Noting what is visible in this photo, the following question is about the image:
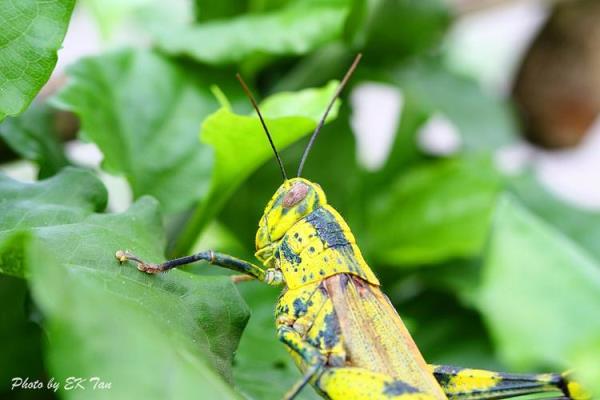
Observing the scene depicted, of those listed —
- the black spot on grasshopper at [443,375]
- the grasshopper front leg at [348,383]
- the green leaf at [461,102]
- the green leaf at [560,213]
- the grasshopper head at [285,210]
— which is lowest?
the grasshopper front leg at [348,383]

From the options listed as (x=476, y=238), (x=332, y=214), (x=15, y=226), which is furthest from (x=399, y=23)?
(x=15, y=226)

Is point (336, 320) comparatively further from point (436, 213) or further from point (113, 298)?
point (436, 213)

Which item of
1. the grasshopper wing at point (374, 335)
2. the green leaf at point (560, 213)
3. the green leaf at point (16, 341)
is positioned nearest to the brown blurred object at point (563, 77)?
the green leaf at point (560, 213)

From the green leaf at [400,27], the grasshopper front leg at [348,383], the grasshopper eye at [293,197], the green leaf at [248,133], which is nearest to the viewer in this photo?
the grasshopper front leg at [348,383]

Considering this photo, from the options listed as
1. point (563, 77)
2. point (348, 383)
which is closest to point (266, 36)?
point (348, 383)

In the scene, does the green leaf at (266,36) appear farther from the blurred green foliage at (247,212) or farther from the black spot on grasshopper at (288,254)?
the black spot on grasshopper at (288,254)
